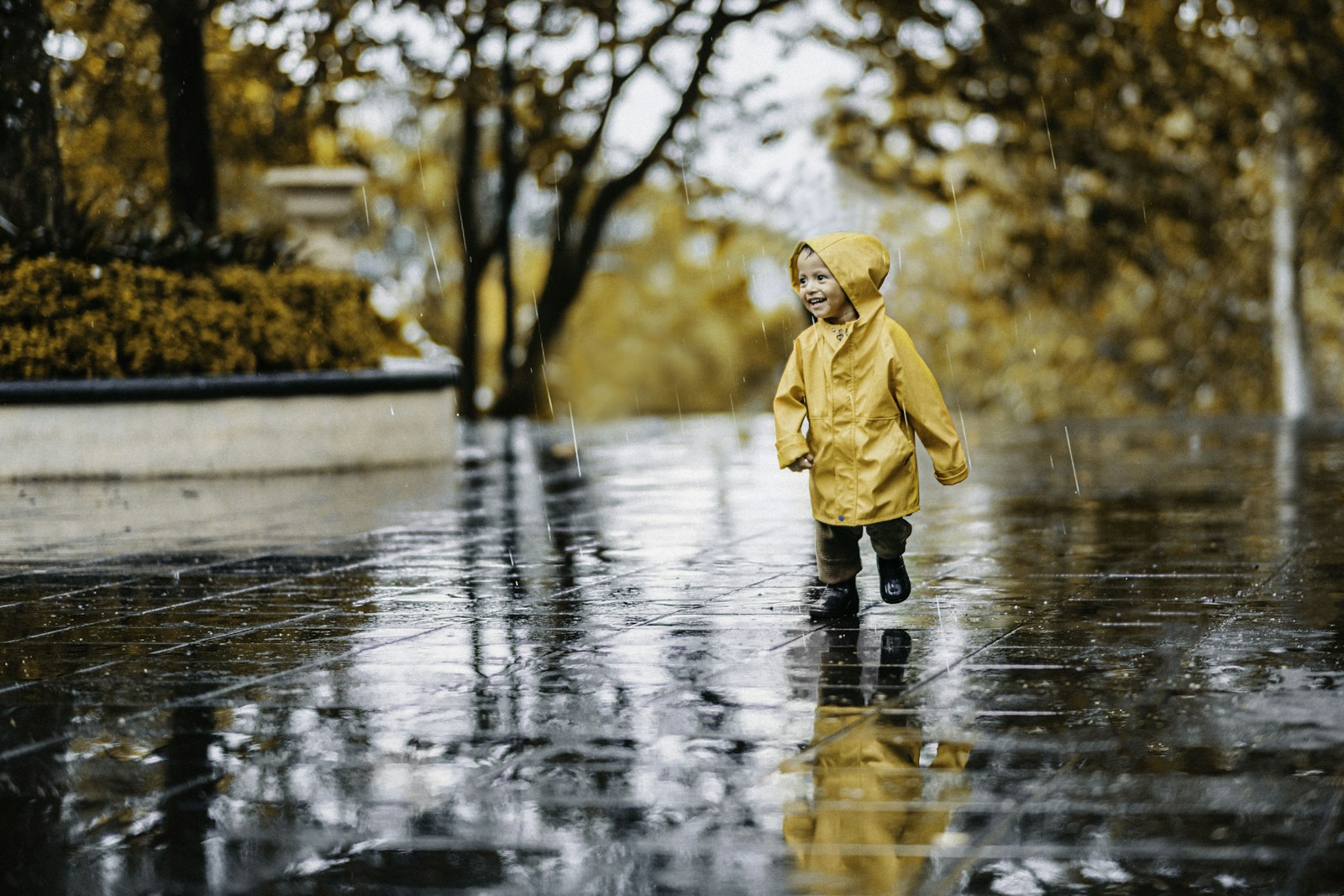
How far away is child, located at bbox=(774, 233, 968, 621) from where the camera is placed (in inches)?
249

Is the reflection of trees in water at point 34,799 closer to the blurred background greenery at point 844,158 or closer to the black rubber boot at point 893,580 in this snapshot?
the black rubber boot at point 893,580

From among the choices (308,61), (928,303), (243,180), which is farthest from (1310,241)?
(308,61)

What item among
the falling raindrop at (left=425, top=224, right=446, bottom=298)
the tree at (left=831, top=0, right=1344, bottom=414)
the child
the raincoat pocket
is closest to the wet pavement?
the child

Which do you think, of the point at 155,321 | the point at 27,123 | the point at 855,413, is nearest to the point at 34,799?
the point at 855,413

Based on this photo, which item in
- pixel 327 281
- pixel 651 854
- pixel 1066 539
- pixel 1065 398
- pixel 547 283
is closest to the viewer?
pixel 651 854

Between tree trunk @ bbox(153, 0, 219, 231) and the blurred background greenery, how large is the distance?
27mm

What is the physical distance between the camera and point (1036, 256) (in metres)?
19.4

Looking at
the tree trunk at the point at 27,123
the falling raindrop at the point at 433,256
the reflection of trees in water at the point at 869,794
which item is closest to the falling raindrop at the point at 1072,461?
the reflection of trees in water at the point at 869,794

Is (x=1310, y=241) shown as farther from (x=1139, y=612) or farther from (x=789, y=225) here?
(x=1139, y=612)

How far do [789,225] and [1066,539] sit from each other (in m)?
18.2

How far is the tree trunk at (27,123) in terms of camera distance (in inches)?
572

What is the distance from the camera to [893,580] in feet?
21.7

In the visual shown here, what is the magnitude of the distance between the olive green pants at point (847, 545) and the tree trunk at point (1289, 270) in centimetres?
2258

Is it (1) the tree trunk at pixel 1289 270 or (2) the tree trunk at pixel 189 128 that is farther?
(1) the tree trunk at pixel 1289 270
